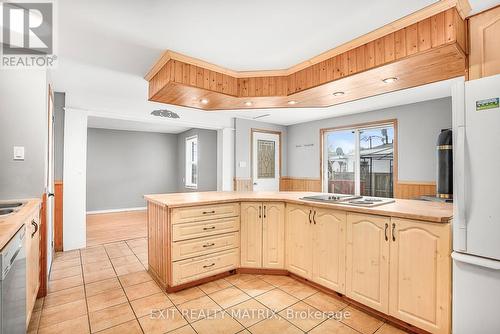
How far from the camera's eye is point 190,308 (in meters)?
2.19

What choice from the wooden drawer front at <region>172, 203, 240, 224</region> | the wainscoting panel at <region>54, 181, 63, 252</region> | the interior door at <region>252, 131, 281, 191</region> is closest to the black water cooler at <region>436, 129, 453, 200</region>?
the wooden drawer front at <region>172, 203, 240, 224</region>

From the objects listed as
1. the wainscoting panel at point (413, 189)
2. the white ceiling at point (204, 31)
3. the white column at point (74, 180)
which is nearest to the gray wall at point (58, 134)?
the white column at point (74, 180)

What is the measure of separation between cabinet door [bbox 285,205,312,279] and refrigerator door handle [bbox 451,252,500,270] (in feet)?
3.83

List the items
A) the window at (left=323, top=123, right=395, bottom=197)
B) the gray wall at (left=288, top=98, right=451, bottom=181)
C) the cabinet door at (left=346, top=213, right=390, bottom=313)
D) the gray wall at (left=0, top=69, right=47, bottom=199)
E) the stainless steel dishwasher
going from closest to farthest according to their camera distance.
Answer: the stainless steel dishwasher < the cabinet door at (left=346, top=213, right=390, bottom=313) < the gray wall at (left=0, top=69, right=47, bottom=199) < the gray wall at (left=288, top=98, right=451, bottom=181) < the window at (left=323, top=123, right=395, bottom=197)

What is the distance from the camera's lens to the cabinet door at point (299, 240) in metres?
2.55

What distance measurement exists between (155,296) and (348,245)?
185 cm

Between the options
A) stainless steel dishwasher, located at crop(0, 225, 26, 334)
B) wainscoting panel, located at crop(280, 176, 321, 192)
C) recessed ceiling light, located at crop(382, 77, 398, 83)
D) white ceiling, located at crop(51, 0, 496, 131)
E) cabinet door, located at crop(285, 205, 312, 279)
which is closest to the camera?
stainless steel dishwasher, located at crop(0, 225, 26, 334)

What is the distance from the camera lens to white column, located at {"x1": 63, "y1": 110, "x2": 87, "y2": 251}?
12.1 ft

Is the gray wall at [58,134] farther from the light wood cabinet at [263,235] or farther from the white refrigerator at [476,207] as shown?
the white refrigerator at [476,207]

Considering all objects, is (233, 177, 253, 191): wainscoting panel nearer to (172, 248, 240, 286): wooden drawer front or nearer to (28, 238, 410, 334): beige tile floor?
(172, 248, 240, 286): wooden drawer front

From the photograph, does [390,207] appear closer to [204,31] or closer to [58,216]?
[204,31]

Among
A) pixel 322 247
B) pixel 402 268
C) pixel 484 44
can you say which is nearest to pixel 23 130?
pixel 322 247

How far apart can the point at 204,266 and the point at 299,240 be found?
3.35 ft

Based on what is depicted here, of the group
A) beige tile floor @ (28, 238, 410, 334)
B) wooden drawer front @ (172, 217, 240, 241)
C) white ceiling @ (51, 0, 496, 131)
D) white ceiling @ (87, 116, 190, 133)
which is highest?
white ceiling @ (51, 0, 496, 131)
